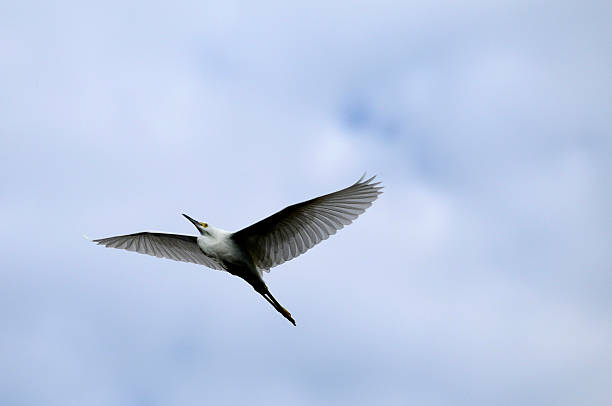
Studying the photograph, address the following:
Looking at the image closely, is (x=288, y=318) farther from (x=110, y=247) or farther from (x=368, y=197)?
(x=110, y=247)

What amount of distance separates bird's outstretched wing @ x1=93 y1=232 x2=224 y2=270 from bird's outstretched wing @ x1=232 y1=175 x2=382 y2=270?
1445mm

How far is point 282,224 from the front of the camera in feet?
56.6

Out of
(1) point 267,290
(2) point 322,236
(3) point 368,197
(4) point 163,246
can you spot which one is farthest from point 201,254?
(3) point 368,197

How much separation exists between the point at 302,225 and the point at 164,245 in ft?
13.1

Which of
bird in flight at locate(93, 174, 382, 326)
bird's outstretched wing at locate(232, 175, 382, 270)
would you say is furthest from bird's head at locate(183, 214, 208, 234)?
bird's outstretched wing at locate(232, 175, 382, 270)

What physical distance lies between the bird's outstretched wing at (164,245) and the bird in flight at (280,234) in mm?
575

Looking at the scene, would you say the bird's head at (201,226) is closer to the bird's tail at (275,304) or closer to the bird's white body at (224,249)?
the bird's white body at (224,249)

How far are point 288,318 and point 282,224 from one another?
2.09 metres

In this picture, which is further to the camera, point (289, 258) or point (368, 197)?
point (289, 258)

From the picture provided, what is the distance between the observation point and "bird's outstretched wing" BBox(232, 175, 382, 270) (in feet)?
54.4

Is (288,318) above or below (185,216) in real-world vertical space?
below

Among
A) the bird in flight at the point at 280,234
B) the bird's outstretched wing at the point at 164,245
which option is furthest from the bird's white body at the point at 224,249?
the bird's outstretched wing at the point at 164,245

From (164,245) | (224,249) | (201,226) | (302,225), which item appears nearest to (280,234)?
(302,225)

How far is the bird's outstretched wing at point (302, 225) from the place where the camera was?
16.6m
